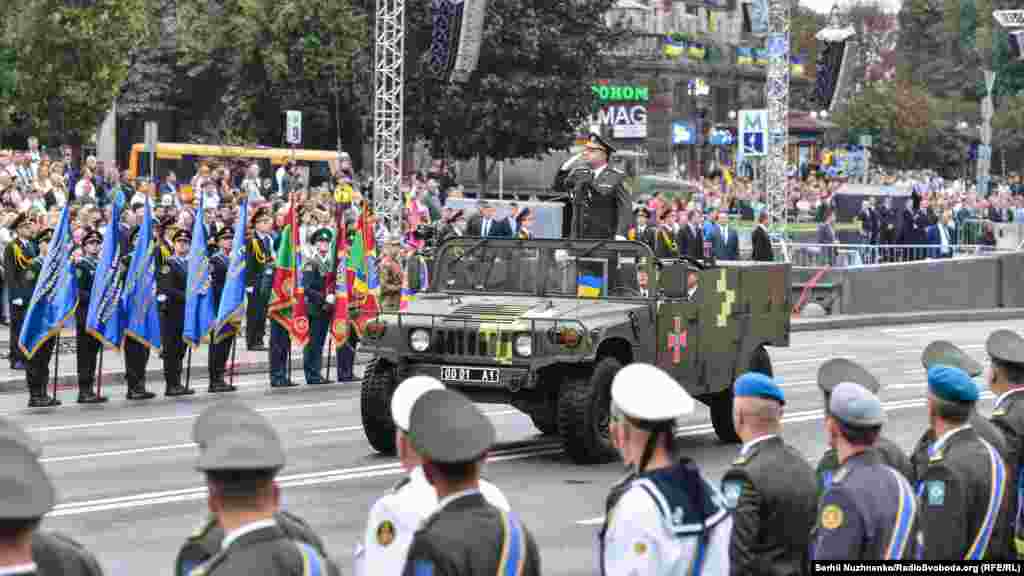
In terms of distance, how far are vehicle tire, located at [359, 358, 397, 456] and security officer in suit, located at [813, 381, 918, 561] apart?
9932mm

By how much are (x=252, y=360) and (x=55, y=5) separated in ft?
63.3

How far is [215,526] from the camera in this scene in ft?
17.9

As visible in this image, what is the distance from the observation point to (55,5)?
138 ft

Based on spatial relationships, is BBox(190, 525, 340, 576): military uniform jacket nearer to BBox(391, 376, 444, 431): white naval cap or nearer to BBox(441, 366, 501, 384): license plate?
BBox(391, 376, 444, 431): white naval cap

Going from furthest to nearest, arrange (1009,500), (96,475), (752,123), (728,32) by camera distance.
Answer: (728,32) < (752,123) < (96,475) < (1009,500)

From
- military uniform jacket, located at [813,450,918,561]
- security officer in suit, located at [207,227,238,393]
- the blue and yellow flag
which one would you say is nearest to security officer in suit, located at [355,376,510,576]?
military uniform jacket, located at [813,450,918,561]

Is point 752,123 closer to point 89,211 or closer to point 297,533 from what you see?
point 89,211

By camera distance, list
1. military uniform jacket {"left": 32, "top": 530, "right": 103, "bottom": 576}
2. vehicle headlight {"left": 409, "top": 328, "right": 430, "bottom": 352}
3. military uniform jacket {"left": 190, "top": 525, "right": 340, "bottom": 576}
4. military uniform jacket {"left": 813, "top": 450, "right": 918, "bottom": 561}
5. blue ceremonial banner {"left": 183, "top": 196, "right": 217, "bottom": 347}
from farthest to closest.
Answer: blue ceremonial banner {"left": 183, "top": 196, "right": 217, "bottom": 347}
vehicle headlight {"left": 409, "top": 328, "right": 430, "bottom": 352}
military uniform jacket {"left": 813, "top": 450, "right": 918, "bottom": 561}
military uniform jacket {"left": 32, "top": 530, "right": 103, "bottom": 576}
military uniform jacket {"left": 190, "top": 525, "right": 340, "bottom": 576}

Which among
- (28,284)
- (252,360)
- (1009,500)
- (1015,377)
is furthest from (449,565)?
(252,360)

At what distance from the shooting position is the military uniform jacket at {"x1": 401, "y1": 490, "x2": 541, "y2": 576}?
5.21m

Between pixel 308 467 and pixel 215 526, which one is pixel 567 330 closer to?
pixel 308 467

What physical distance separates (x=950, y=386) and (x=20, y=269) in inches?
620

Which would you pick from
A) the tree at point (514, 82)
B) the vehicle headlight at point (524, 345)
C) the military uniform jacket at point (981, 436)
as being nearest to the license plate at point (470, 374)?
the vehicle headlight at point (524, 345)

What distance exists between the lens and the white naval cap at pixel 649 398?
18.9 ft
